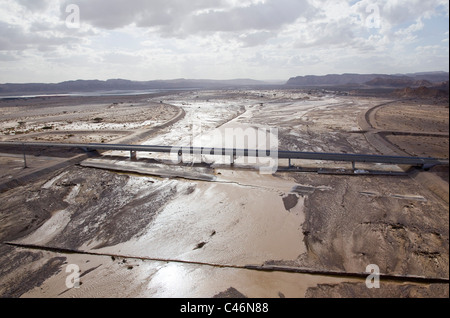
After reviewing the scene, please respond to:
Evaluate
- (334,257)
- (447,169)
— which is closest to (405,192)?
(334,257)

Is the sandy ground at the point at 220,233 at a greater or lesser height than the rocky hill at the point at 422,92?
lesser

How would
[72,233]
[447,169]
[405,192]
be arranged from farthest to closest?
1. [405,192]
2. [72,233]
3. [447,169]

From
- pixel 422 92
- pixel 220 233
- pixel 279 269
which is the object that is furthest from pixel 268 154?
pixel 422 92

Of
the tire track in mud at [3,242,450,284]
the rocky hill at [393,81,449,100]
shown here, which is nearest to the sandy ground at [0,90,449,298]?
the tire track in mud at [3,242,450,284]

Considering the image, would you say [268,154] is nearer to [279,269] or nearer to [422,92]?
[279,269]

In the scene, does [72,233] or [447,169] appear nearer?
[447,169]

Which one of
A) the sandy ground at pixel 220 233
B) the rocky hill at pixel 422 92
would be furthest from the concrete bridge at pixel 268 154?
the rocky hill at pixel 422 92

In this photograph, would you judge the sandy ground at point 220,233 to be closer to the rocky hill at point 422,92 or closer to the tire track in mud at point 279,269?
the tire track in mud at point 279,269

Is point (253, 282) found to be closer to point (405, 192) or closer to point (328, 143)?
point (405, 192)
